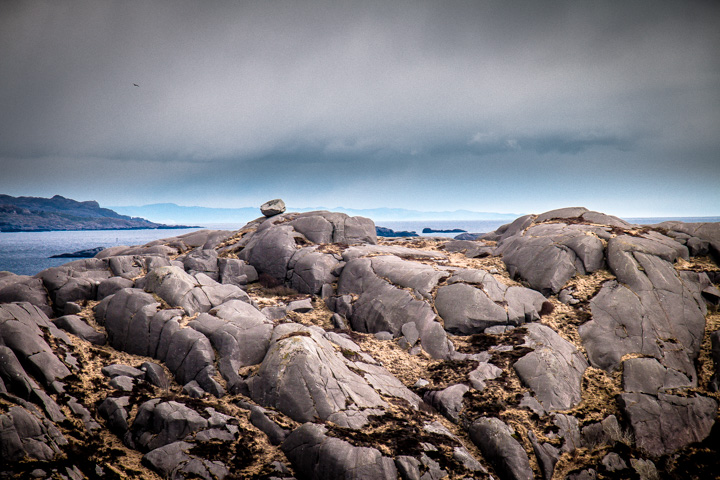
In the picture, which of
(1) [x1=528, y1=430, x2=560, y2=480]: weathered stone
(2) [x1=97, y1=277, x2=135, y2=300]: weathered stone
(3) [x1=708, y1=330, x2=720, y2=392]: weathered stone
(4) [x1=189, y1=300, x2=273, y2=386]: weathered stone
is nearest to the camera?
(1) [x1=528, y1=430, x2=560, y2=480]: weathered stone

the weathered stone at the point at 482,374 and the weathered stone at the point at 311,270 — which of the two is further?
the weathered stone at the point at 311,270

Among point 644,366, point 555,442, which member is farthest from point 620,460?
point 644,366

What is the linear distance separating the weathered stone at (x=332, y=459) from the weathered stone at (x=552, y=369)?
301 inches

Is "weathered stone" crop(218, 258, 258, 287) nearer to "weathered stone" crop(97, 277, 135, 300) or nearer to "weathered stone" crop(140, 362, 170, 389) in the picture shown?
"weathered stone" crop(97, 277, 135, 300)

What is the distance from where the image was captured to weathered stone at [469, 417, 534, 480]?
1206 cm

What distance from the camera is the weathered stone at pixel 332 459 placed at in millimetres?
10773

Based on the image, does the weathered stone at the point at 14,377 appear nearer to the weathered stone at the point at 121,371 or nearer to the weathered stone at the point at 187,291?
the weathered stone at the point at 121,371

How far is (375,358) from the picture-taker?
1764 centimetres

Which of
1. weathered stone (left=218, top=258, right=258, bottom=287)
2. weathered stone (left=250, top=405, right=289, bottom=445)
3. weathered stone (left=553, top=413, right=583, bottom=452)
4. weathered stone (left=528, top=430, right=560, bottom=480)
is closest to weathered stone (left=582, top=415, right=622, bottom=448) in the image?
weathered stone (left=553, top=413, right=583, bottom=452)

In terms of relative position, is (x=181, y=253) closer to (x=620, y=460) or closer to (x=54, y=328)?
(x=54, y=328)

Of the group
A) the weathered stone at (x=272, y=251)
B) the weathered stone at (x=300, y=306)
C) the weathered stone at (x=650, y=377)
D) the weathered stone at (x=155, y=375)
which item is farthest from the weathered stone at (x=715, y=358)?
the weathered stone at (x=272, y=251)

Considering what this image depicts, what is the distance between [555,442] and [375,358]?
7.98m

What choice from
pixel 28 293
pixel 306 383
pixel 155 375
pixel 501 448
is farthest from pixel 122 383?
pixel 501 448

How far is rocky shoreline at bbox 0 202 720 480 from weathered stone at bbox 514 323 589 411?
86mm
